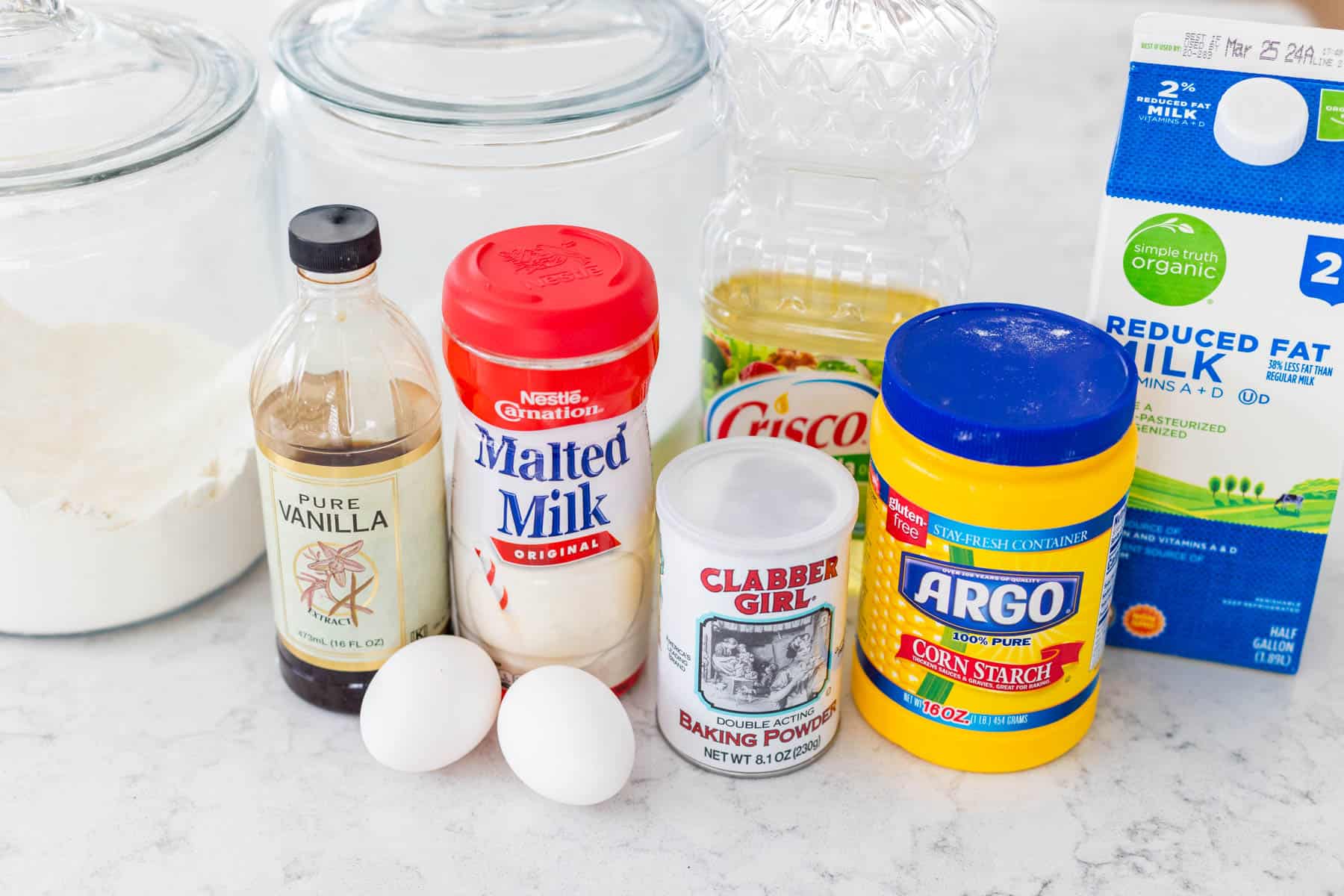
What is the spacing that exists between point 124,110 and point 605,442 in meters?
0.42

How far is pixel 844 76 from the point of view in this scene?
3.81 ft

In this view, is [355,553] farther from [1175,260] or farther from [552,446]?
[1175,260]

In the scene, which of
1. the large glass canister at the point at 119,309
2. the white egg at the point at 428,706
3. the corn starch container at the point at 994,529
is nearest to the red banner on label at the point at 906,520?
the corn starch container at the point at 994,529

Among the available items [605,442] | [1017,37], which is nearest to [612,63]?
[605,442]

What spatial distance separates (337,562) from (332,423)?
0.30 feet

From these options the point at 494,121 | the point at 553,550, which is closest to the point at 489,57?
the point at 494,121

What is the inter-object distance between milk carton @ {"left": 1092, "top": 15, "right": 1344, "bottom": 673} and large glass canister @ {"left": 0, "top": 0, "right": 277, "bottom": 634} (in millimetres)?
629

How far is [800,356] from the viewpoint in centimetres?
108

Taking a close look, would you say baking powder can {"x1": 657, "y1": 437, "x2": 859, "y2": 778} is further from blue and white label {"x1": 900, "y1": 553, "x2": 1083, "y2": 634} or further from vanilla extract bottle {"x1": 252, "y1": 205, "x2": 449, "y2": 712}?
vanilla extract bottle {"x1": 252, "y1": 205, "x2": 449, "y2": 712}

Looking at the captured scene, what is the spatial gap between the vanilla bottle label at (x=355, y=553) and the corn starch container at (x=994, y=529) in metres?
0.30

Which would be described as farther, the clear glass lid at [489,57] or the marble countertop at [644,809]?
the clear glass lid at [489,57]

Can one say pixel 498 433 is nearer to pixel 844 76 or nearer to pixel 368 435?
pixel 368 435

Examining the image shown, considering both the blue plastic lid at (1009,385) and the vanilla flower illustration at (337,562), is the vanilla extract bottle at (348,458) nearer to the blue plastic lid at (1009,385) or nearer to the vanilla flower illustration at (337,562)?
the vanilla flower illustration at (337,562)

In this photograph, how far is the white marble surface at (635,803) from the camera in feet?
2.99
